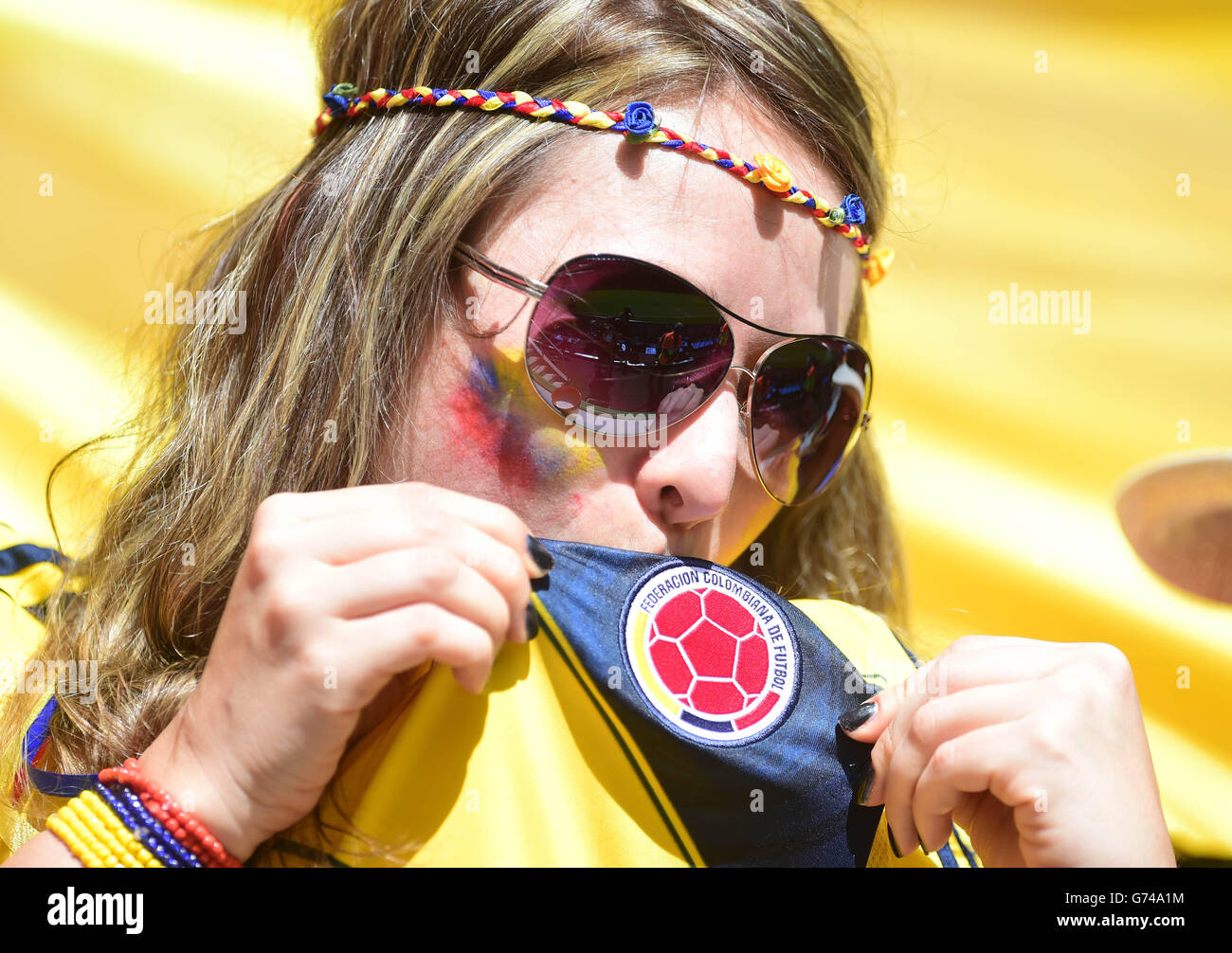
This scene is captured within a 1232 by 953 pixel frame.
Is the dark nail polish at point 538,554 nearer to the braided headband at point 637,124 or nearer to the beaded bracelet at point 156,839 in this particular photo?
the beaded bracelet at point 156,839

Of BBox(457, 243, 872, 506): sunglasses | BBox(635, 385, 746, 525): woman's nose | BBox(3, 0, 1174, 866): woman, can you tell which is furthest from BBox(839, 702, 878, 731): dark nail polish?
BBox(457, 243, 872, 506): sunglasses

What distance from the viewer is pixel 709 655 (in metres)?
1.08

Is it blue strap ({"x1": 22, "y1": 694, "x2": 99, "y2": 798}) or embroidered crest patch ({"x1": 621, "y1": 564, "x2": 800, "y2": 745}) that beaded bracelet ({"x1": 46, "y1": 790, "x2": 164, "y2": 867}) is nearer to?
blue strap ({"x1": 22, "y1": 694, "x2": 99, "y2": 798})

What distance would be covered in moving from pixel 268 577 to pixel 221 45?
202 centimetres

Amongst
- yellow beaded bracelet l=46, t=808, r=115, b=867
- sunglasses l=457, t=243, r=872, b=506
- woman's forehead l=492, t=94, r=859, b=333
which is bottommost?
yellow beaded bracelet l=46, t=808, r=115, b=867

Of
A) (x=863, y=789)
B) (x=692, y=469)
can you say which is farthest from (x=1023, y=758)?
(x=692, y=469)

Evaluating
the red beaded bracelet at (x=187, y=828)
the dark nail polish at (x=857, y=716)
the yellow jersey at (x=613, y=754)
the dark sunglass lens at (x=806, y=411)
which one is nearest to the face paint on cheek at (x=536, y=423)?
the yellow jersey at (x=613, y=754)

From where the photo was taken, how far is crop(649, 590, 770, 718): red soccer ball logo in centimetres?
106

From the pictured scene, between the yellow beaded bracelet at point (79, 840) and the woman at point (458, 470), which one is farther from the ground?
the woman at point (458, 470)

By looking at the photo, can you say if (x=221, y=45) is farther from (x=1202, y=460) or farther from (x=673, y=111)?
(x=1202, y=460)

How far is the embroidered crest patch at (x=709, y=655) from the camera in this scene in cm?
105

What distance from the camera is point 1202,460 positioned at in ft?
5.41

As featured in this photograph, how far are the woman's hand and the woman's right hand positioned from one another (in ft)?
1.40
